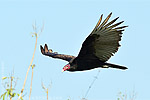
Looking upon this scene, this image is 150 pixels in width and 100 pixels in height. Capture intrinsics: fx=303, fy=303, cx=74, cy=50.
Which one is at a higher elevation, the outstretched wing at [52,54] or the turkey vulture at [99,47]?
the outstretched wing at [52,54]

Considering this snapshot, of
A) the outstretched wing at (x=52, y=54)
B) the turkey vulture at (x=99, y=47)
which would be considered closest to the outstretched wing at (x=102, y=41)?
the turkey vulture at (x=99, y=47)

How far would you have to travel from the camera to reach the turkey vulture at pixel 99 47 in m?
6.04

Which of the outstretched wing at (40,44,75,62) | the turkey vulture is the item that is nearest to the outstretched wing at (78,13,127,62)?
the turkey vulture

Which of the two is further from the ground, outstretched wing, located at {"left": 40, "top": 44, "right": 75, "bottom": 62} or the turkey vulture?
outstretched wing, located at {"left": 40, "top": 44, "right": 75, "bottom": 62}

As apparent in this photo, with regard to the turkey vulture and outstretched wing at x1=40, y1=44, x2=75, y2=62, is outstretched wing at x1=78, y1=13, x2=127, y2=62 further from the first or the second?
outstretched wing at x1=40, y1=44, x2=75, y2=62

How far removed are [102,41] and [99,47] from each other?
0.63ft

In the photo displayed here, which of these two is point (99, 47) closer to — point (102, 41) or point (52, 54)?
point (102, 41)

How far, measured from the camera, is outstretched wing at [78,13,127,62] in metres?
6.02

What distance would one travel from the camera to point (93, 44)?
6.26 m

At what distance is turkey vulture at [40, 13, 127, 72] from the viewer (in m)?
6.04

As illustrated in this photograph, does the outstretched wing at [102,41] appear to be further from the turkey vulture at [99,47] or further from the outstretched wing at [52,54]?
the outstretched wing at [52,54]

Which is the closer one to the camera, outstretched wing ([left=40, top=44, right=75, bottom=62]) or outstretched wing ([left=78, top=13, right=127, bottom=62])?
outstretched wing ([left=78, top=13, right=127, bottom=62])

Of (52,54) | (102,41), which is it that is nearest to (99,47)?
(102,41)

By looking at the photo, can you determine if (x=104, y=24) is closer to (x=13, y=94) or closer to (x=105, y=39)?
(x=105, y=39)
